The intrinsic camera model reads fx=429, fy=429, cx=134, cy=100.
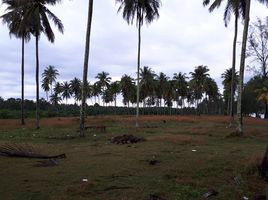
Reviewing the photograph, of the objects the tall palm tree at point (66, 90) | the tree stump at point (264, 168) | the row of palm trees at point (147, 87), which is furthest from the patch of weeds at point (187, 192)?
the tall palm tree at point (66, 90)

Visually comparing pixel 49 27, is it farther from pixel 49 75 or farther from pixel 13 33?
pixel 49 75

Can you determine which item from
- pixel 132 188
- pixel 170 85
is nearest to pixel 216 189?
pixel 132 188

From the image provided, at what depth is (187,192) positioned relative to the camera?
1050 cm

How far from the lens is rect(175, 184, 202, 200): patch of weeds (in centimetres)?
1013

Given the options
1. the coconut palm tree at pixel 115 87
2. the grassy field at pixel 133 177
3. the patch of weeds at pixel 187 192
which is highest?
the coconut palm tree at pixel 115 87

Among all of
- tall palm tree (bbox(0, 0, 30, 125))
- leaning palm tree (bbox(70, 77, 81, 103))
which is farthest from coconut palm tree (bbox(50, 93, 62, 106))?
tall palm tree (bbox(0, 0, 30, 125))

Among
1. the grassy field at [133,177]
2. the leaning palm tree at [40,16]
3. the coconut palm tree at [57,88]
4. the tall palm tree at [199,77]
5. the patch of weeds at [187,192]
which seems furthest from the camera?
the coconut palm tree at [57,88]

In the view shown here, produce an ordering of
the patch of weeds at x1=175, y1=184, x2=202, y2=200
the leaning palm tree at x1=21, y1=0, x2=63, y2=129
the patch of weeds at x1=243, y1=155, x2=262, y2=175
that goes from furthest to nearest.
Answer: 1. the leaning palm tree at x1=21, y1=0, x2=63, y2=129
2. the patch of weeds at x1=243, y1=155, x2=262, y2=175
3. the patch of weeds at x1=175, y1=184, x2=202, y2=200

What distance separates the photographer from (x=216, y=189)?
37.0 ft

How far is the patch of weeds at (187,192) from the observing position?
33.2 feet

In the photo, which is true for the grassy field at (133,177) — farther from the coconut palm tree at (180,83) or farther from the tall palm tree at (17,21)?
the coconut palm tree at (180,83)

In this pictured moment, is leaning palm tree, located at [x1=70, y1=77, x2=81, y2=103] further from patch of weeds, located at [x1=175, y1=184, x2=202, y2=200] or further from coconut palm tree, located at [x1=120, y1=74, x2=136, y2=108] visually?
patch of weeds, located at [x1=175, y1=184, x2=202, y2=200]

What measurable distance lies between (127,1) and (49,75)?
241 feet

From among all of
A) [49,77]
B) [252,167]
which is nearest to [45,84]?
[49,77]
